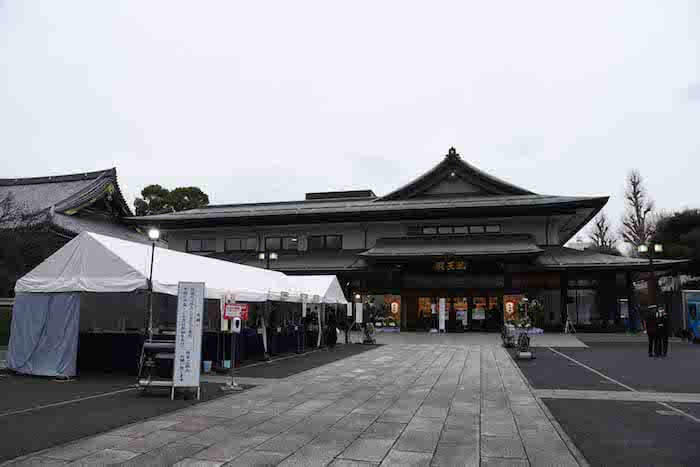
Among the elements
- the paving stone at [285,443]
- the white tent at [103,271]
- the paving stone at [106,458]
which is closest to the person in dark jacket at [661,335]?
the white tent at [103,271]

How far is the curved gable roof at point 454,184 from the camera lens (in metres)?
36.8

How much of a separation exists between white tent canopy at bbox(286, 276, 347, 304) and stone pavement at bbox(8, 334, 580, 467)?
8011mm

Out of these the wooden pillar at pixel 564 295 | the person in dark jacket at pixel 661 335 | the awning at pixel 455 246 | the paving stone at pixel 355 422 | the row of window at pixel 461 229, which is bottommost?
the paving stone at pixel 355 422

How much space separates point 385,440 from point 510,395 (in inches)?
182

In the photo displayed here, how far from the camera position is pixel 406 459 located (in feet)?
20.2

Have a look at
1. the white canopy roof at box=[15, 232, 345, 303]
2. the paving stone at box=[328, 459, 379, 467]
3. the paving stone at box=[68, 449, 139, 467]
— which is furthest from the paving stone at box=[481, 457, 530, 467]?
the white canopy roof at box=[15, 232, 345, 303]

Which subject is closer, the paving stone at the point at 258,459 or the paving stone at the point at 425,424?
the paving stone at the point at 258,459

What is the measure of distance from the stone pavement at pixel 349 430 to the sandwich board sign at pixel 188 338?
0.66m

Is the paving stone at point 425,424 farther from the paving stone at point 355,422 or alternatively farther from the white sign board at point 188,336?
the white sign board at point 188,336

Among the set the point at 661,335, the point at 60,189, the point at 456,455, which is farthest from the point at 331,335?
the point at 60,189

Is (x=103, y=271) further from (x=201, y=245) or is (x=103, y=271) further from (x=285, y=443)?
(x=201, y=245)

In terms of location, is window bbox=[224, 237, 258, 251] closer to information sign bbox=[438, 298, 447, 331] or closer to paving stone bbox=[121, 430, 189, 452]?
information sign bbox=[438, 298, 447, 331]

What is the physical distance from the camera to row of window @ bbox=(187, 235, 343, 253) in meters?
38.0

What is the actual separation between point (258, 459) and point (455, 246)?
2843 centimetres
